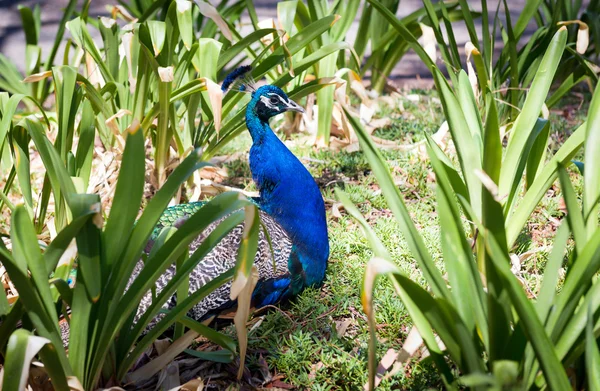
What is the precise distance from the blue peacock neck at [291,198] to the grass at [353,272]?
119mm

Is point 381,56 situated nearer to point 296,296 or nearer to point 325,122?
point 325,122

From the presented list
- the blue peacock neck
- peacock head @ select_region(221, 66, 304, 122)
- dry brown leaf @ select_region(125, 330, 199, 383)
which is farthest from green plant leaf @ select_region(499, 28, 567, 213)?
dry brown leaf @ select_region(125, 330, 199, 383)

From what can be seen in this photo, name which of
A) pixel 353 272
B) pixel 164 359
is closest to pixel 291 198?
pixel 353 272

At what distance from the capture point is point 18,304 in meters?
1.46

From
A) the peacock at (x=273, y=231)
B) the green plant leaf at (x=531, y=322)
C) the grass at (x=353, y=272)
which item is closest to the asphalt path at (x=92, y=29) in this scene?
the grass at (x=353, y=272)

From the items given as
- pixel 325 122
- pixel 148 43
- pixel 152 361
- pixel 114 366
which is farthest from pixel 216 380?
pixel 325 122

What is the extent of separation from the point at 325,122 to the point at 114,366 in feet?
6.16

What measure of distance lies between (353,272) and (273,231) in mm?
307

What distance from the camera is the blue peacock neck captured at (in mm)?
2258

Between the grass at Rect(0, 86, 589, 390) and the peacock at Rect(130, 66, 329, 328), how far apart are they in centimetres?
8

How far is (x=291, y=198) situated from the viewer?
232 cm

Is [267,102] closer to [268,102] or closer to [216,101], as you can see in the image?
[268,102]

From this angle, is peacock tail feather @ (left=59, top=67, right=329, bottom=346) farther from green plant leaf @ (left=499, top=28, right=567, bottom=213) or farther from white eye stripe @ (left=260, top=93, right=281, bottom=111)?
green plant leaf @ (left=499, top=28, right=567, bottom=213)

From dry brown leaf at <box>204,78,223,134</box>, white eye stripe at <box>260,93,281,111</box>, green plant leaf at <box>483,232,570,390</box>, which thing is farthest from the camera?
white eye stripe at <box>260,93,281,111</box>
